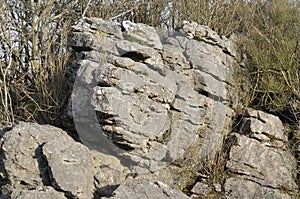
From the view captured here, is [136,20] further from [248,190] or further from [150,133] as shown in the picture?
[248,190]

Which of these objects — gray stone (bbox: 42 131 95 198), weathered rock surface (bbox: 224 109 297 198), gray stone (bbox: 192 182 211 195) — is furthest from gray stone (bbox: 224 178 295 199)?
gray stone (bbox: 42 131 95 198)

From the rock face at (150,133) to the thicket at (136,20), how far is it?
1.75 ft

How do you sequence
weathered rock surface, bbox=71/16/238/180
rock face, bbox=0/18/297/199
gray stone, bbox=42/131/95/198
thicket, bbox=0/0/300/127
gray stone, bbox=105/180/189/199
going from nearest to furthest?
1. gray stone, bbox=105/180/189/199
2. gray stone, bbox=42/131/95/198
3. rock face, bbox=0/18/297/199
4. weathered rock surface, bbox=71/16/238/180
5. thicket, bbox=0/0/300/127

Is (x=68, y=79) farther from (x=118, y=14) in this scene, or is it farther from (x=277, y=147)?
(x=277, y=147)

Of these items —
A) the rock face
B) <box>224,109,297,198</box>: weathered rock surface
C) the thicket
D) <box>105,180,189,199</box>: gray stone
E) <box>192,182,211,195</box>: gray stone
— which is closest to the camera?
<box>105,180,189,199</box>: gray stone

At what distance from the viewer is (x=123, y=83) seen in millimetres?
5715

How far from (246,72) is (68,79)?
354 cm

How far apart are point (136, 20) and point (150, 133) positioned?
365cm

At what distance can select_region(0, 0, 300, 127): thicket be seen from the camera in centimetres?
680

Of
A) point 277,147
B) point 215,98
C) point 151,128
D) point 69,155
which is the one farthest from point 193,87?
point 69,155

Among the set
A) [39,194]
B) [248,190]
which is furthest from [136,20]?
[39,194]

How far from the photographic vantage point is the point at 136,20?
28.9ft

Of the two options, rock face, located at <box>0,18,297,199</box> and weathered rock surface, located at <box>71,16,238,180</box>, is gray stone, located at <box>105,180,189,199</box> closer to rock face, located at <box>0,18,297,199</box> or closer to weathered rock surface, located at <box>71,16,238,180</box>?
rock face, located at <box>0,18,297,199</box>

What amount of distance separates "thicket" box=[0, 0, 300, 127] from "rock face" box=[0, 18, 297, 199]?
1.75ft
